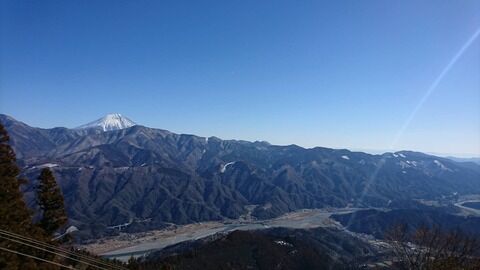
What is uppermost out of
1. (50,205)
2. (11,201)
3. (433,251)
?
(11,201)

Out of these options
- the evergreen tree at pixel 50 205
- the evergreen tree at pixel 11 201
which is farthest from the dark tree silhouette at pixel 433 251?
the evergreen tree at pixel 50 205

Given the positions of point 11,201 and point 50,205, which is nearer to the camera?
point 11,201

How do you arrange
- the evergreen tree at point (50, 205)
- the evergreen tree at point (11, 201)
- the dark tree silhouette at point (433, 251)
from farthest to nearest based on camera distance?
the evergreen tree at point (50, 205), the evergreen tree at point (11, 201), the dark tree silhouette at point (433, 251)

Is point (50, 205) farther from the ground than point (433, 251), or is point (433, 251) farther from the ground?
point (50, 205)

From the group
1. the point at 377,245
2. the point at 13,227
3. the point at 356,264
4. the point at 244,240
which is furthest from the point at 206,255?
the point at 377,245

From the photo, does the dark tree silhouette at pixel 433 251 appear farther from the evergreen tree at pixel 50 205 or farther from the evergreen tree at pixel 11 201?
the evergreen tree at pixel 50 205

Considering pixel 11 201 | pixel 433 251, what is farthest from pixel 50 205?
pixel 433 251

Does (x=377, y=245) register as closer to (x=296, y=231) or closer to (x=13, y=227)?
(x=296, y=231)

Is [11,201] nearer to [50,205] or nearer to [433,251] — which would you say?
[50,205]

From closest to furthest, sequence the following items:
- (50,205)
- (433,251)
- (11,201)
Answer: (433,251) < (11,201) < (50,205)
